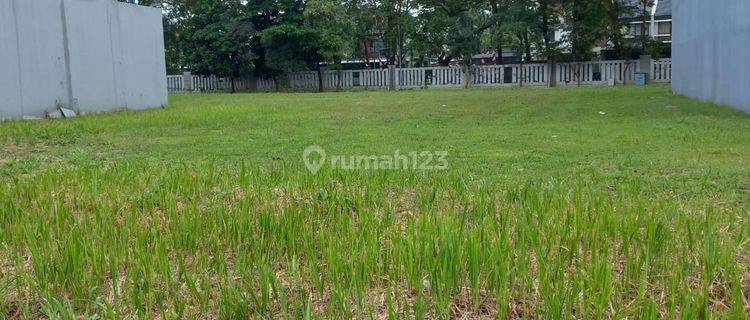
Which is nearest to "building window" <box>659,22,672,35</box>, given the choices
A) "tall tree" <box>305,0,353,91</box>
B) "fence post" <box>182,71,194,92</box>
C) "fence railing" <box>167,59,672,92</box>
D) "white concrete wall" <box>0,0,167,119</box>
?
"fence railing" <box>167,59,672,92</box>

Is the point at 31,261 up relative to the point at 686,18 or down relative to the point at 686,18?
down

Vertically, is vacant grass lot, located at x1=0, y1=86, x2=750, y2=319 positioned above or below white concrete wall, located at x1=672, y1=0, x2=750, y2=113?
below

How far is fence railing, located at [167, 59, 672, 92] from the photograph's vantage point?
27453mm

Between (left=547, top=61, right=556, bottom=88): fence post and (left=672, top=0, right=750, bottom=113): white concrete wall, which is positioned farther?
(left=547, top=61, right=556, bottom=88): fence post

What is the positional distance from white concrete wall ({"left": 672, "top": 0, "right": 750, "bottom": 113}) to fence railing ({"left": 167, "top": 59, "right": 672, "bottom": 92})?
824cm

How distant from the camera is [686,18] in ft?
56.4

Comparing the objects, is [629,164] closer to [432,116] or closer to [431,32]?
[432,116]

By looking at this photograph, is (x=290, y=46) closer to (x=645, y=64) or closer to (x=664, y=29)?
(x=645, y=64)

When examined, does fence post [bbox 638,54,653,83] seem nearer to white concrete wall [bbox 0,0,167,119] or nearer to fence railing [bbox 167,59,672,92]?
fence railing [bbox 167,59,672,92]

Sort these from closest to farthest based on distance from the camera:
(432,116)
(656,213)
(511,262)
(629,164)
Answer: (511,262)
(656,213)
(629,164)
(432,116)

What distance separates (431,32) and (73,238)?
89.2 feet

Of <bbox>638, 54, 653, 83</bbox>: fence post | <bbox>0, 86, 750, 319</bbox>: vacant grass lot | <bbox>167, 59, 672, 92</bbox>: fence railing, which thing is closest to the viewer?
<bbox>0, 86, 750, 319</bbox>: vacant grass lot

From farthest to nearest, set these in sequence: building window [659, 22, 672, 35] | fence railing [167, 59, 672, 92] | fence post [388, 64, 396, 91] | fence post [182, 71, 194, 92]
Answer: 1. building window [659, 22, 672, 35]
2. fence post [182, 71, 194, 92]
3. fence post [388, 64, 396, 91]
4. fence railing [167, 59, 672, 92]

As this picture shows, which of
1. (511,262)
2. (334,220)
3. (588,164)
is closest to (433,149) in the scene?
(588,164)
